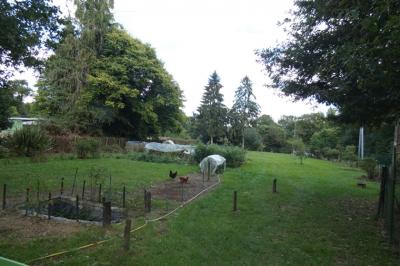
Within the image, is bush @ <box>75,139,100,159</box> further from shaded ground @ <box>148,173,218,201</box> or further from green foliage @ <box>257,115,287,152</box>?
green foliage @ <box>257,115,287,152</box>

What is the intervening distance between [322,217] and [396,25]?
5646 mm

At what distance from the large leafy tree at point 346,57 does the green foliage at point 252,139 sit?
40.8 metres

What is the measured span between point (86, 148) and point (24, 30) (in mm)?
11300

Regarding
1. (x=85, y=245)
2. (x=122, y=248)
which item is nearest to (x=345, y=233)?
(x=122, y=248)

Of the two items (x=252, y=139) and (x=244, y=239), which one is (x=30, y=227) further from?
(x=252, y=139)

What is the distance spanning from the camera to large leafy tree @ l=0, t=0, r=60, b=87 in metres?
8.19

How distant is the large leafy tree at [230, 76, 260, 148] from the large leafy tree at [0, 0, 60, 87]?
139 ft

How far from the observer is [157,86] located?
3053cm

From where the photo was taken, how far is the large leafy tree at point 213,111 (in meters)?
48.7

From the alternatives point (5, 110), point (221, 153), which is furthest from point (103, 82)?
point (221, 153)

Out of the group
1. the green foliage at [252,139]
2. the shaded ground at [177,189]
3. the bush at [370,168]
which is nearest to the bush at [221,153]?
the shaded ground at [177,189]

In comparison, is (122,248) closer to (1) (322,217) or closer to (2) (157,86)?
(1) (322,217)

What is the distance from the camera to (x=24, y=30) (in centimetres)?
896

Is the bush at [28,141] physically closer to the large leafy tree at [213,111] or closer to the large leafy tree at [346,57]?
the large leafy tree at [346,57]
